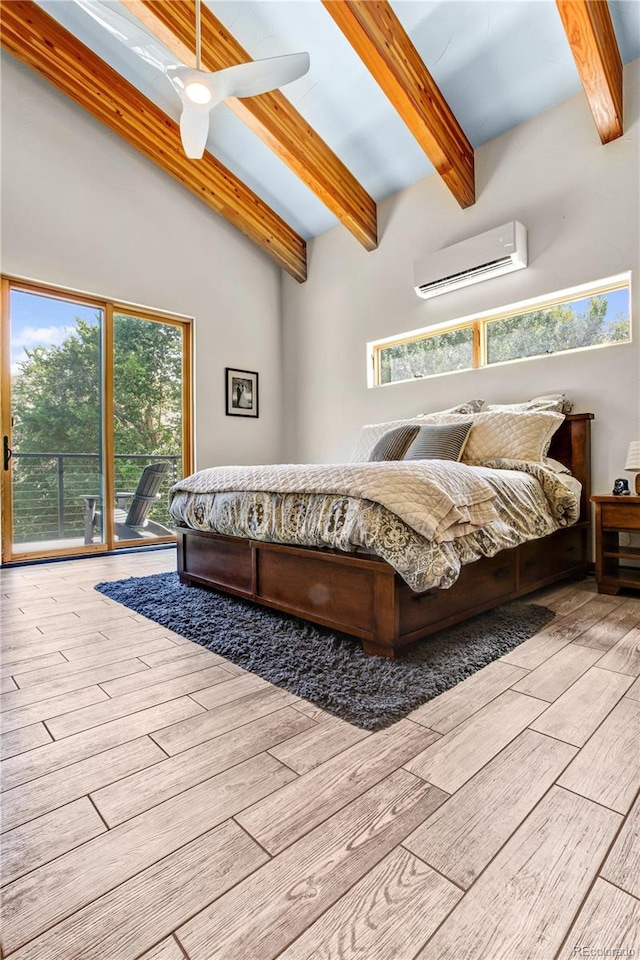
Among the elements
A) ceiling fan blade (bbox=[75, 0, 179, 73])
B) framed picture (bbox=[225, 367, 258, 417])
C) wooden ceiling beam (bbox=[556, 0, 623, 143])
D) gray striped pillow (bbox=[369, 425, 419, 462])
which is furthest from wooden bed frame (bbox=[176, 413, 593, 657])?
ceiling fan blade (bbox=[75, 0, 179, 73])

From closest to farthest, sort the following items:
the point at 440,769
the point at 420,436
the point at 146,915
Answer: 1. the point at 146,915
2. the point at 440,769
3. the point at 420,436

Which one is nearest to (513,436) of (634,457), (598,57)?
(634,457)

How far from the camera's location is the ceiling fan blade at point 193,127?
8.32 ft

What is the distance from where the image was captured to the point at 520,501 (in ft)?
7.73

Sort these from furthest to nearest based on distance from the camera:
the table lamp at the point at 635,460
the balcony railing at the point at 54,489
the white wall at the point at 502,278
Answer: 1. the balcony railing at the point at 54,489
2. the white wall at the point at 502,278
3. the table lamp at the point at 635,460

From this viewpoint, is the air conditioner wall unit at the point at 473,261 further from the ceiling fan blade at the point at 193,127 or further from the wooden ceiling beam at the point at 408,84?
the ceiling fan blade at the point at 193,127

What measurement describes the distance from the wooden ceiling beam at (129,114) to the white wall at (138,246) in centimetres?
19

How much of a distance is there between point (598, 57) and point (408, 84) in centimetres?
109

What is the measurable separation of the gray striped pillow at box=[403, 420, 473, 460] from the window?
112cm

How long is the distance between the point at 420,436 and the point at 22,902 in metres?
2.61

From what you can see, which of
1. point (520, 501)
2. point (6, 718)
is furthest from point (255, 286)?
point (6, 718)

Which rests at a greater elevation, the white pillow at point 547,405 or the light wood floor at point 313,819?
the white pillow at point 547,405

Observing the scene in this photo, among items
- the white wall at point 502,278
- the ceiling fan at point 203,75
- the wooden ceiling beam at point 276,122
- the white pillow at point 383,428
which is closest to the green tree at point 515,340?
the white wall at point 502,278

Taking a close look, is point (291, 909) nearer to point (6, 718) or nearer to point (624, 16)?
point (6, 718)
